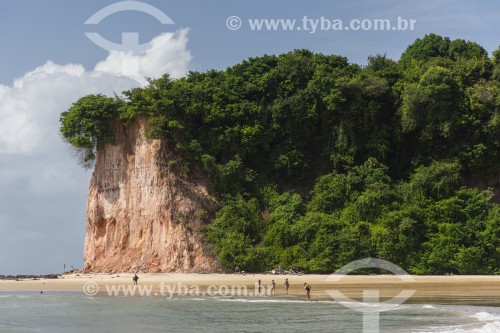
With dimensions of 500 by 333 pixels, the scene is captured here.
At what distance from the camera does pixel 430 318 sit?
2273 centimetres

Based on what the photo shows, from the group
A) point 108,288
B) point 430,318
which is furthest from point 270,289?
point 430,318

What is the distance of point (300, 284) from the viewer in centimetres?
3716

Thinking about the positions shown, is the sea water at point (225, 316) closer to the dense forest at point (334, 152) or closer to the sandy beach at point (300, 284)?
the sandy beach at point (300, 284)

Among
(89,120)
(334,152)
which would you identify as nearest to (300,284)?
(334,152)

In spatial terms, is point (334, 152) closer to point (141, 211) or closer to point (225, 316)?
point (141, 211)

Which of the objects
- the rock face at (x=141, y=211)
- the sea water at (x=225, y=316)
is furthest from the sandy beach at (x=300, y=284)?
the sea water at (x=225, y=316)

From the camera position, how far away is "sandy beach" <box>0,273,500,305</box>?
31.3 metres

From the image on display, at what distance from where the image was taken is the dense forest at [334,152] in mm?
41719

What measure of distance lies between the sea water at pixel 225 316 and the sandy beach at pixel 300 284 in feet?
11.0

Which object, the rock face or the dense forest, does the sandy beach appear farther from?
the dense forest

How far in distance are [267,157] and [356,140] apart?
6293mm

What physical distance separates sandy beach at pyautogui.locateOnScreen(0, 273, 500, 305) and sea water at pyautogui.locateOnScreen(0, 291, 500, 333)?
3.36 m

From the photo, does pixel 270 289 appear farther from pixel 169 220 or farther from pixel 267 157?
pixel 267 157

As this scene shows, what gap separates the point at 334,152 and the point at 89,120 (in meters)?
16.8
